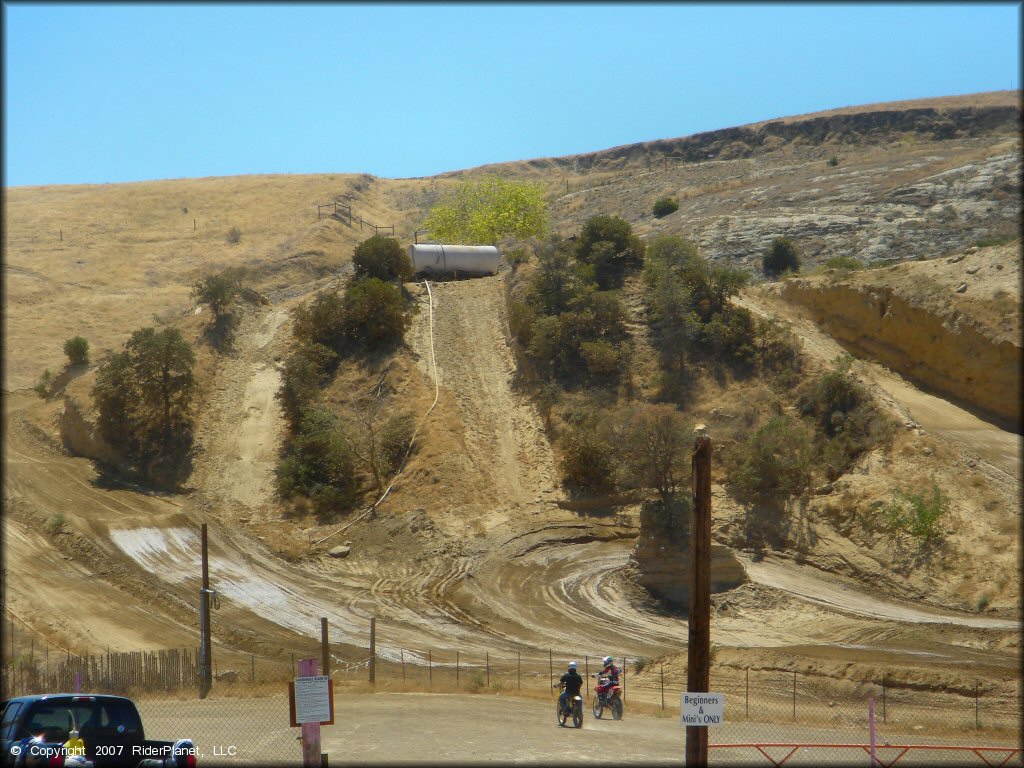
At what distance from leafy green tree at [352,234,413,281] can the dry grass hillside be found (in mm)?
1523

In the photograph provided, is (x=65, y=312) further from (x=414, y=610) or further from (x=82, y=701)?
(x=82, y=701)

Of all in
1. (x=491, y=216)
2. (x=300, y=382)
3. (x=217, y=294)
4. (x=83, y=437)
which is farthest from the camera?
(x=491, y=216)

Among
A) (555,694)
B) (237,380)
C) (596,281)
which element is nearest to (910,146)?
(596,281)

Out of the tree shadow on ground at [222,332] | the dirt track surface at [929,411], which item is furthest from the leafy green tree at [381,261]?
the dirt track surface at [929,411]

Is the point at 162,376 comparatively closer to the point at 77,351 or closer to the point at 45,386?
the point at 77,351

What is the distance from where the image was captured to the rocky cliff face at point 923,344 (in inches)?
1441

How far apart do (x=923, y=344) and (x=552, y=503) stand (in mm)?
16993

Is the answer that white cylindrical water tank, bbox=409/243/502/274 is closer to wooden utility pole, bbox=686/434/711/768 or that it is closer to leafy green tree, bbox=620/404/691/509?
leafy green tree, bbox=620/404/691/509

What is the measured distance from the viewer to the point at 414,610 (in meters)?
32.6

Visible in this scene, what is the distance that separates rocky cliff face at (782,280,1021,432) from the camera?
1441 inches

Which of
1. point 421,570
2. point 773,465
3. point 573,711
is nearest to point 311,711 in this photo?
point 573,711

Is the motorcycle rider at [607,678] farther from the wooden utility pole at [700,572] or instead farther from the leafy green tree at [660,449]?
the leafy green tree at [660,449]

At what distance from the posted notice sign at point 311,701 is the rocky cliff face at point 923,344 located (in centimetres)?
3127

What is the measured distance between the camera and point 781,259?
58.2 meters
